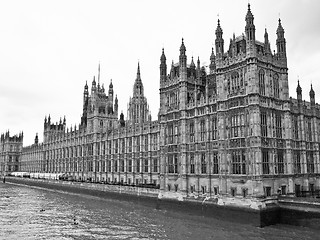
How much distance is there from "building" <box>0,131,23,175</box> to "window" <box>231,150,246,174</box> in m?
172

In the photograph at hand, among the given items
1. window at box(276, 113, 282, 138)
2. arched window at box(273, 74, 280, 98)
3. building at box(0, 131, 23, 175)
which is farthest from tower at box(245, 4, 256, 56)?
building at box(0, 131, 23, 175)

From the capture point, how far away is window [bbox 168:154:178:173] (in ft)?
189

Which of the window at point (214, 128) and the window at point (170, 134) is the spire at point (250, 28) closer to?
the window at point (214, 128)

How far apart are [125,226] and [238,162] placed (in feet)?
60.3

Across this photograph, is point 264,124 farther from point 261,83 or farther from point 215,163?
point 215,163

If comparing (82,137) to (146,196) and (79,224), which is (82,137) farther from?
(79,224)

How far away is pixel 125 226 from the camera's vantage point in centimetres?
4419

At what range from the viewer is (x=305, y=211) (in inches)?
1586

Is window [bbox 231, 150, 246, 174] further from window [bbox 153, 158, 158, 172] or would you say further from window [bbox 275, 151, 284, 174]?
window [bbox 153, 158, 158, 172]

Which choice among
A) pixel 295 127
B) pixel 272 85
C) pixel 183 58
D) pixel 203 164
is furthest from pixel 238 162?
pixel 183 58

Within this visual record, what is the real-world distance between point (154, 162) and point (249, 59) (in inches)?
1610

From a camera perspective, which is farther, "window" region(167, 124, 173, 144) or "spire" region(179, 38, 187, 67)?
"window" region(167, 124, 173, 144)

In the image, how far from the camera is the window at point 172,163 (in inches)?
2274

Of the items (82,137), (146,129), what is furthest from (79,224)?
(82,137)
